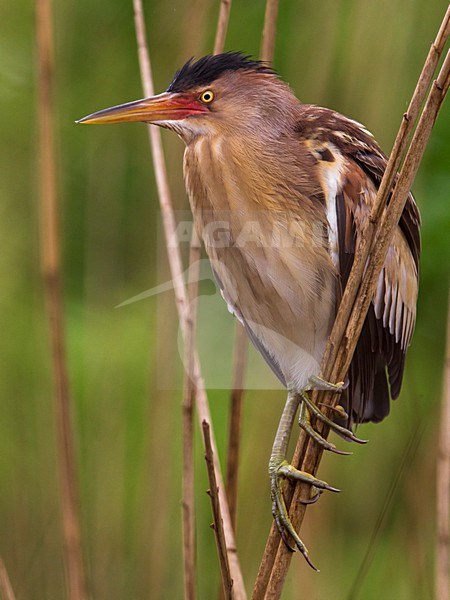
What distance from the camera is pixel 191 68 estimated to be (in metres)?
1.26

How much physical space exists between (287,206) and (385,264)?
0.56ft

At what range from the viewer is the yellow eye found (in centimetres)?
129

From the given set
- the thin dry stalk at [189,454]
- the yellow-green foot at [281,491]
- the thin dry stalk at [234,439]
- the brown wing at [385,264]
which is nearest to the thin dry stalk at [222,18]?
the brown wing at [385,264]

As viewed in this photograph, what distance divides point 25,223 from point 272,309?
744 mm

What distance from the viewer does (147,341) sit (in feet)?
5.59

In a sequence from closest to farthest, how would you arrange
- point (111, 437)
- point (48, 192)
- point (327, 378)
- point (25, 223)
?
point (327, 378) → point (48, 192) → point (111, 437) → point (25, 223)

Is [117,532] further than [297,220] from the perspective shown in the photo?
Yes

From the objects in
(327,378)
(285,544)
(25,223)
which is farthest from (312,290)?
(25,223)

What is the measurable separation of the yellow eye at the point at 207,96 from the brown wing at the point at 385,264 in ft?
0.44

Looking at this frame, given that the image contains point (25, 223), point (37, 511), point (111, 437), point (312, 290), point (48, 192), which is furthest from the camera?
point (25, 223)

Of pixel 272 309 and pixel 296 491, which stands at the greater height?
pixel 272 309

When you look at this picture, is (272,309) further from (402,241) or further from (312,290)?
(402,241)

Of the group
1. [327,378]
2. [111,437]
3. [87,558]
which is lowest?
[87,558]

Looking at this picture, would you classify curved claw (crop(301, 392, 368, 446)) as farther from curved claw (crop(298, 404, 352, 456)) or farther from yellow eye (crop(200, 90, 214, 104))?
yellow eye (crop(200, 90, 214, 104))
